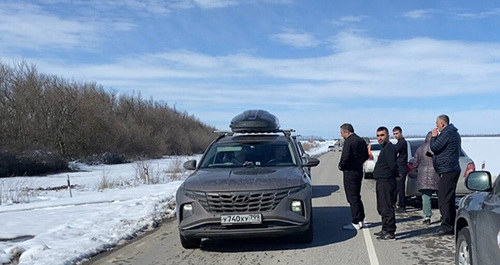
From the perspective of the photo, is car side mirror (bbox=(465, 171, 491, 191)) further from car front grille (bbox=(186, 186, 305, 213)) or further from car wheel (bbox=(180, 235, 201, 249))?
car wheel (bbox=(180, 235, 201, 249))

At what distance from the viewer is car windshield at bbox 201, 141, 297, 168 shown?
318 inches

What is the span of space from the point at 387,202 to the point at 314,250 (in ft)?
5.05

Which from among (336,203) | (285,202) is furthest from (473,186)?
(336,203)

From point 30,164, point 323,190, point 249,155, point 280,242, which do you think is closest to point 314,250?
point 280,242

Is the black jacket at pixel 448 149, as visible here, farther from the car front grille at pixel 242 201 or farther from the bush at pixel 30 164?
the bush at pixel 30 164

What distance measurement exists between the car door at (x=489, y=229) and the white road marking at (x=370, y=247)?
2.19 meters

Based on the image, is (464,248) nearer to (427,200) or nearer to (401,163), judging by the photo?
(427,200)

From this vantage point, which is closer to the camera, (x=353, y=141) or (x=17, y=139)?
A: (x=353, y=141)

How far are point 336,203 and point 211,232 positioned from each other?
6138 millimetres

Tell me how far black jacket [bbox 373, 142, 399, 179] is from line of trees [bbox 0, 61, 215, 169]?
1177 inches

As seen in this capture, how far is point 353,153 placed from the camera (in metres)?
7.96

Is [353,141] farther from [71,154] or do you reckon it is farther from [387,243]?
[71,154]

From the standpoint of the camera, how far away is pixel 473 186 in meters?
4.48

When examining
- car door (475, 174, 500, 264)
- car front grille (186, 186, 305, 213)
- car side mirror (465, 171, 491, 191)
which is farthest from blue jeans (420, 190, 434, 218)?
car door (475, 174, 500, 264)
